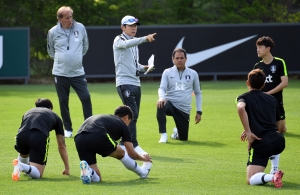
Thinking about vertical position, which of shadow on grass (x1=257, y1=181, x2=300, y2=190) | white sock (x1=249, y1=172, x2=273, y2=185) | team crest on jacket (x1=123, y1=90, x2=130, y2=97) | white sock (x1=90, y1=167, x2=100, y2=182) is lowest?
white sock (x1=90, y1=167, x2=100, y2=182)

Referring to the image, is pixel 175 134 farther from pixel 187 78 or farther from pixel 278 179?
pixel 278 179

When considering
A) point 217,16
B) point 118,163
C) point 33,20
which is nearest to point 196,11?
point 217,16

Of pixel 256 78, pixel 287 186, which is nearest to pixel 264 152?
pixel 287 186

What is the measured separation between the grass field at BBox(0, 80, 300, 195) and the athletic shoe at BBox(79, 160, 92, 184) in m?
0.08

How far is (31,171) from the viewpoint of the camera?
8.40 meters

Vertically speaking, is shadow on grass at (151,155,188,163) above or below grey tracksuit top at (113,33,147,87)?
below

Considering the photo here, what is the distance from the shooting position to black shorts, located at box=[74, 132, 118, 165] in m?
8.22

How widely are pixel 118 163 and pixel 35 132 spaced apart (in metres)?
1.73

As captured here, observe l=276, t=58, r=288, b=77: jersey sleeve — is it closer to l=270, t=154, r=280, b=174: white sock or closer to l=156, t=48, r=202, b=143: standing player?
l=156, t=48, r=202, b=143: standing player

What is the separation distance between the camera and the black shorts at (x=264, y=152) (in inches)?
323

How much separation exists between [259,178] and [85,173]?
2005mm

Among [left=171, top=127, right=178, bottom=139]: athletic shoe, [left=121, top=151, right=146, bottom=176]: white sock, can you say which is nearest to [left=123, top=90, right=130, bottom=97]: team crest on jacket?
[left=171, top=127, right=178, bottom=139]: athletic shoe

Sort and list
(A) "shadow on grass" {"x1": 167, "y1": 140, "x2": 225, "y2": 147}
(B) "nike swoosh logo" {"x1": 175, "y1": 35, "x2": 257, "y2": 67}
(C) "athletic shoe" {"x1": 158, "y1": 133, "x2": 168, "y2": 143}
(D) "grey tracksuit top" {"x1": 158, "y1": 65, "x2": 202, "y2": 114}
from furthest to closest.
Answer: (B) "nike swoosh logo" {"x1": 175, "y1": 35, "x2": 257, "y2": 67}, (D) "grey tracksuit top" {"x1": 158, "y1": 65, "x2": 202, "y2": 114}, (C) "athletic shoe" {"x1": 158, "y1": 133, "x2": 168, "y2": 143}, (A) "shadow on grass" {"x1": 167, "y1": 140, "x2": 225, "y2": 147}

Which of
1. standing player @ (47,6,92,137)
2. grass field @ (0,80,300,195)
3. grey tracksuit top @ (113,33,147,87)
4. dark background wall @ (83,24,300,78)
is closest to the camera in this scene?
grass field @ (0,80,300,195)
